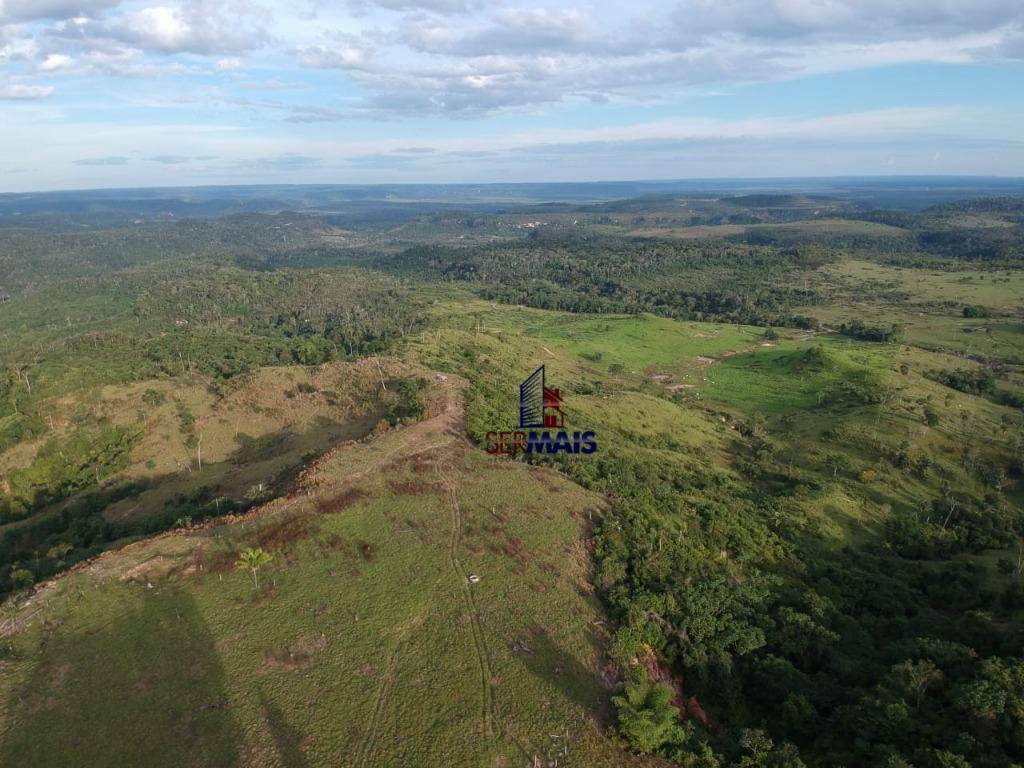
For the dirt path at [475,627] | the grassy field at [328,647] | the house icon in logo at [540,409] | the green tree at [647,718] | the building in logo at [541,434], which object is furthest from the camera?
the house icon in logo at [540,409]

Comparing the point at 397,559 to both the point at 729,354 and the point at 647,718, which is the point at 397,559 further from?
the point at 729,354

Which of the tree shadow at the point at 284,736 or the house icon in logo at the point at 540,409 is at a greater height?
the tree shadow at the point at 284,736

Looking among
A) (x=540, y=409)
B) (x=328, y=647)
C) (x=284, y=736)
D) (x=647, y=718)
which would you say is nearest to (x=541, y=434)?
(x=540, y=409)

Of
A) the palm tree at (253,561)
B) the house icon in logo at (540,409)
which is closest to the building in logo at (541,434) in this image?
the house icon in logo at (540,409)

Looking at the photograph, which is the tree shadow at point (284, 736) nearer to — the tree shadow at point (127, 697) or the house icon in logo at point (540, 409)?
the tree shadow at point (127, 697)

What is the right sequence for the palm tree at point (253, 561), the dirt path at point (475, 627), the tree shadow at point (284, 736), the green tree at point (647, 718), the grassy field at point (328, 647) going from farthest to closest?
the palm tree at point (253, 561)
the dirt path at point (475, 627)
the green tree at point (647, 718)
the grassy field at point (328, 647)
the tree shadow at point (284, 736)

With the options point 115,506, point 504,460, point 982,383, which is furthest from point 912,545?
point 115,506

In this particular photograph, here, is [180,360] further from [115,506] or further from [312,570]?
[312,570]
